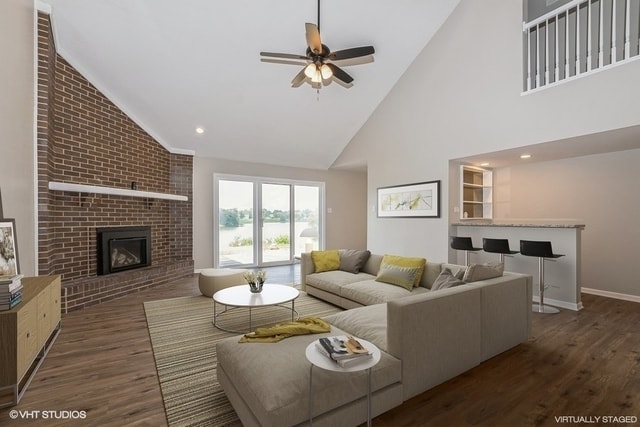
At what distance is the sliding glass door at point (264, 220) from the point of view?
6.72 metres

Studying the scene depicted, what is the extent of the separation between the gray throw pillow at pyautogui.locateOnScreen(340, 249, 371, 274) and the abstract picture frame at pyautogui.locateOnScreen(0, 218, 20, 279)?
3.61 m

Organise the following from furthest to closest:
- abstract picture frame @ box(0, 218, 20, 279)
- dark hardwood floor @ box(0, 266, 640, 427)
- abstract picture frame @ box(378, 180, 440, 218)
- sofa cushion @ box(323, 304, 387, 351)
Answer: abstract picture frame @ box(378, 180, 440, 218)
abstract picture frame @ box(0, 218, 20, 279)
sofa cushion @ box(323, 304, 387, 351)
dark hardwood floor @ box(0, 266, 640, 427)

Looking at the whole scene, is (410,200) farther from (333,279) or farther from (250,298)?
(250,298)

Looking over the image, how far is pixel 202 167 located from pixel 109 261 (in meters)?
2.64

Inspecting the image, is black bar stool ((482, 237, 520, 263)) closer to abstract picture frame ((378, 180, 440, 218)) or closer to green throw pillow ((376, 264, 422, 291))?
abstract picture frame ((378, 180, 440, 218))

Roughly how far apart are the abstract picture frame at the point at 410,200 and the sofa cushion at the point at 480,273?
101 inches

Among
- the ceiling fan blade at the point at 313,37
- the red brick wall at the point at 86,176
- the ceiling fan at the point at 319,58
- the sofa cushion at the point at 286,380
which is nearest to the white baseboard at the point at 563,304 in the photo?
the sofa cushion at the point at 286,380

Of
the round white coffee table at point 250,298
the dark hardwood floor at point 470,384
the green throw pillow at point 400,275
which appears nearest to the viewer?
the dark hardwood floor at point 470,384

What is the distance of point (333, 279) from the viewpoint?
4.09m

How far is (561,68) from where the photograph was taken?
4152 mm

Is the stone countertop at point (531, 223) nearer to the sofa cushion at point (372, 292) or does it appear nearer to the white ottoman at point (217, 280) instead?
the sofa cushion at point (372, 292)

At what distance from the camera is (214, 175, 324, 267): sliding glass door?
6719 millimetres

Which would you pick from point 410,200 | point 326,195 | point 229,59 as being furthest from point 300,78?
point 326,195

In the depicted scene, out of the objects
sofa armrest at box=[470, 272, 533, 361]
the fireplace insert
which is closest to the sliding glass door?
the fireplace insert
